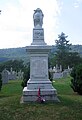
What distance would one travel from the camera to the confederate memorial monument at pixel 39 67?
15.1 metres

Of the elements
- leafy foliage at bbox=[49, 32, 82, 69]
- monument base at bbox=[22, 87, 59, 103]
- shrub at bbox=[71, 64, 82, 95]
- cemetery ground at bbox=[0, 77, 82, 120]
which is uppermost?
leafy foliage at bbox=[49, 32, 82, 69]

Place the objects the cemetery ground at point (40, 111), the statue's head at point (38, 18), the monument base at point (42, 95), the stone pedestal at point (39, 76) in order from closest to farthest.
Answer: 1. the cemetery ground at point (40, 111)
2. the monument base at point (42, 95)
3. the stone pedestal at point (39, 76)
4. the statue's head at point (38, 18)

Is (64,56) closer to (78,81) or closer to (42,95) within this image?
(78,81)

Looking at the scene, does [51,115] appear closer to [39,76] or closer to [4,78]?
[39,76]

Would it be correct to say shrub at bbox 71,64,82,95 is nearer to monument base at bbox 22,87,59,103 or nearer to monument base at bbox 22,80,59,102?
monument base at bbox 22,80,59,102

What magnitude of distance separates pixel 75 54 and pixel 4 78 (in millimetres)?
41096

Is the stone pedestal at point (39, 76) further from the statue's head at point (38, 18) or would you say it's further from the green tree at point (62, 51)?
the green tree at point (62, 51)

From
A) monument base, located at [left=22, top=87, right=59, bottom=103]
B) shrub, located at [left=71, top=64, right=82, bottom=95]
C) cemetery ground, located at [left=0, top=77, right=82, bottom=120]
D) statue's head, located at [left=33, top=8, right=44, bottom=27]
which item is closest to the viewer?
cemetery ground, located at [left=0, top=77, right=82, bottom=120]

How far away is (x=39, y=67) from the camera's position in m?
16.1

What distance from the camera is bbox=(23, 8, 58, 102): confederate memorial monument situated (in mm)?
15078

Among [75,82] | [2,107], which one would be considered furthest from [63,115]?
[75,82]

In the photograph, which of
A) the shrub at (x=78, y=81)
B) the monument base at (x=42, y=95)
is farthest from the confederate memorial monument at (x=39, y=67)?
the shrub at (x=78, y=81)

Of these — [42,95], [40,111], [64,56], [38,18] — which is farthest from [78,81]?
[64,56]

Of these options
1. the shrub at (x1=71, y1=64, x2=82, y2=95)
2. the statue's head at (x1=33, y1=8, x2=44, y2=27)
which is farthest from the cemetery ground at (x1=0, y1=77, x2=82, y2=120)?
the shrub at (x1=71, y1=64, x2=82, y2=95)
